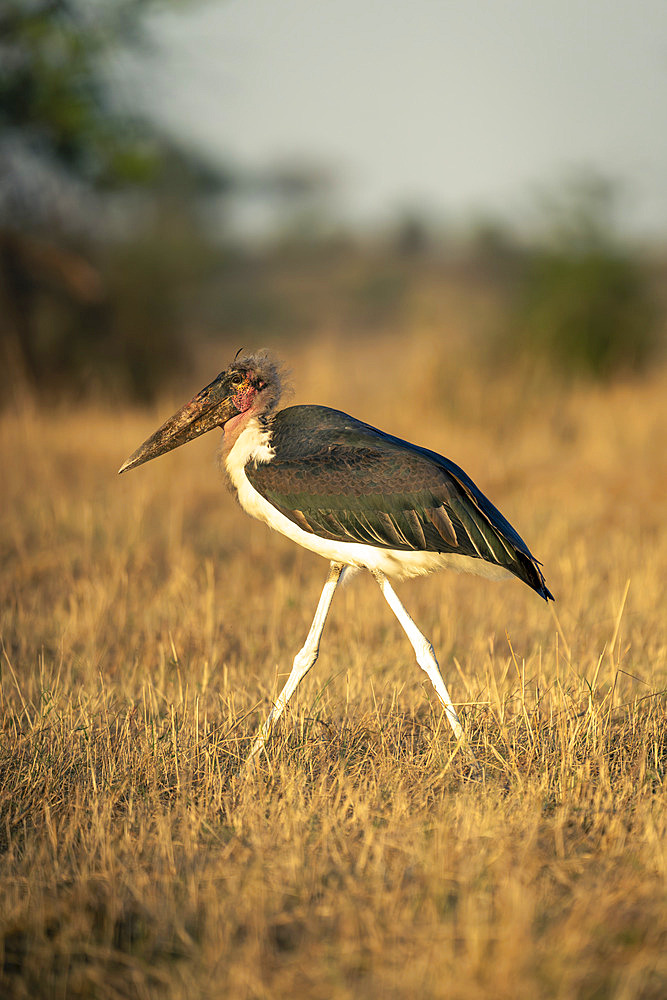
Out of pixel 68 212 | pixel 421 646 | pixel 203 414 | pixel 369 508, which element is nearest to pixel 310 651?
pixel 421 646

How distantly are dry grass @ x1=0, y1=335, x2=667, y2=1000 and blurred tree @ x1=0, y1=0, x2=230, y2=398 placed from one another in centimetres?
651

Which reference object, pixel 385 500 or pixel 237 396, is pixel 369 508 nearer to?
pixel 385 500

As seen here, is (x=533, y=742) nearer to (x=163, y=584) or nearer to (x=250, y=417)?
(x=250, y=417)

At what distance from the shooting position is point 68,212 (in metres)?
13.2

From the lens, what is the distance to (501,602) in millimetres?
5590

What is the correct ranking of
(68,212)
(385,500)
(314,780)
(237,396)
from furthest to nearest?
(68,212) < (237,396) < (385,500) < (314,780)

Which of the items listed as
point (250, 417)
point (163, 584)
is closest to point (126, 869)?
point (250, 417)

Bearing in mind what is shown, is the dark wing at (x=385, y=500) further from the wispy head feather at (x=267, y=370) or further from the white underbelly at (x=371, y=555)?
the wispy head feather at (x=267, y=370)

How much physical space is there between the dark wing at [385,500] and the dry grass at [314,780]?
1.71 ft

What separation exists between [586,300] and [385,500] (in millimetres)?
11171

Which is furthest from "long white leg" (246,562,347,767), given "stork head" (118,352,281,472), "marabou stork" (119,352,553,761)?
"stork head" (118,352,281,472)

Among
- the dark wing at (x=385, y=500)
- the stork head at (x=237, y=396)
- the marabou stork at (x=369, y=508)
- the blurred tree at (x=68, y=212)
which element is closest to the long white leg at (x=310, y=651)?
the marabou stork at (x=369, y=508)

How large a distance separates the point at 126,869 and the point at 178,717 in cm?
116

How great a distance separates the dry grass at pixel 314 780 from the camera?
7.29ft
